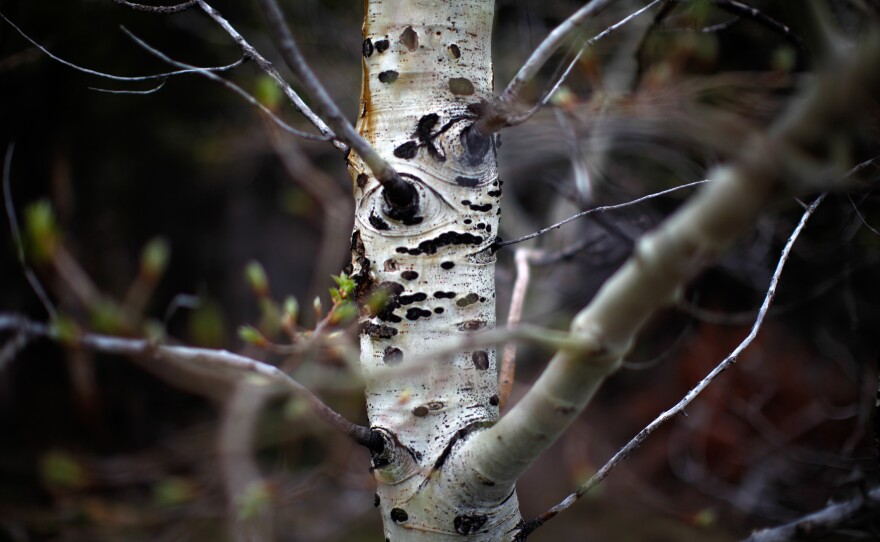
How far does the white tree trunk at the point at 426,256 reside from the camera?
866 mm

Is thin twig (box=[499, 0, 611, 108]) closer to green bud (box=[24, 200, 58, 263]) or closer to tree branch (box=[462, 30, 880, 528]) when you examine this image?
tree branch (box=[462, 30, 880, 528])

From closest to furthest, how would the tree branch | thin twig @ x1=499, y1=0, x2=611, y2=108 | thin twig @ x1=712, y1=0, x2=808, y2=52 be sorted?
1. the tree branch
2. thin twig @ x1=499, y1=0, x2=611, y2=108
3. thin twig @ x1=712, y1=0, x2=808, y2=52

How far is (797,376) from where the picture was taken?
10.8ft

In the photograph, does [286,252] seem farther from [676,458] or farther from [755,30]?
[755,30]

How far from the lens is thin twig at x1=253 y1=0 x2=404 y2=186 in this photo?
570mm

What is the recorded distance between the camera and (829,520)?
742 millimetres

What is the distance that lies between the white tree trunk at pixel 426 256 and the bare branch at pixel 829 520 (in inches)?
14.1

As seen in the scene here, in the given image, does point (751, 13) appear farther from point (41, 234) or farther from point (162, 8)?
point (41, 234)

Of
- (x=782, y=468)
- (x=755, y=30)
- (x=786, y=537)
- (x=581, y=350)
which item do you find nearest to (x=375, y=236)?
(x=581, y=350)

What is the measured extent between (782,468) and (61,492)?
3089mm

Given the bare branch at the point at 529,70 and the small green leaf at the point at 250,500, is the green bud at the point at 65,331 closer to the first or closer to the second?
the small green leaf at the point at 250,500

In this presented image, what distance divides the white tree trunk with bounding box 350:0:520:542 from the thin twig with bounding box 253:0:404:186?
0.10 m

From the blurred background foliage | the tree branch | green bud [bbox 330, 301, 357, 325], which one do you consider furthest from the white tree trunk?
the blurred background foliage

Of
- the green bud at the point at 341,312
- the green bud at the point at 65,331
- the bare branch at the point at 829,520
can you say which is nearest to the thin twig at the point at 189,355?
the green bud at the point at 65,331
